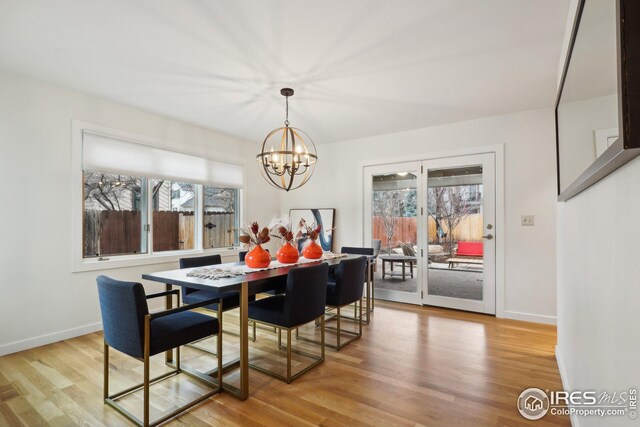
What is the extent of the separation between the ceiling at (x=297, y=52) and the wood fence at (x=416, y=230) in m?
1.44

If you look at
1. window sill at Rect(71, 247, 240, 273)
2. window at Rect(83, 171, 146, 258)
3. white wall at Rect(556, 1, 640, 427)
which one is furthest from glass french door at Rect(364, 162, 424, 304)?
window at Rect(83, 171, 146, 258)

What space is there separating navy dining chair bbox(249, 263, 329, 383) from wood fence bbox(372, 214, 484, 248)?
7.94 ft

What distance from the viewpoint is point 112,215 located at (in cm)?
364

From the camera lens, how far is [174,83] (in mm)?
3047

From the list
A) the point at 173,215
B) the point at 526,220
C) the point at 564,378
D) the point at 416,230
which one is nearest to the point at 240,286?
the point at 564,378

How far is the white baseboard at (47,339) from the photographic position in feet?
9.22

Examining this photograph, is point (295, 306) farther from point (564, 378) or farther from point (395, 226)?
point (395, 226)

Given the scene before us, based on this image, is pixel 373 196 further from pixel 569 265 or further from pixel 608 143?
pixel 608 143

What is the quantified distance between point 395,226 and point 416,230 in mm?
334

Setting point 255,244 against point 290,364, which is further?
point 255,244

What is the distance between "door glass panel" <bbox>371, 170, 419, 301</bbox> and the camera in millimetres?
4602

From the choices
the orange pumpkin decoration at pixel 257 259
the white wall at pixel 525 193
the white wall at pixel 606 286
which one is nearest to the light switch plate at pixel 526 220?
the white wall at pixel 525 193

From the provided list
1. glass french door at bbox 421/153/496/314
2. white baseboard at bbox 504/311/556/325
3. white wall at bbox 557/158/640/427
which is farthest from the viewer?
glass french door at bbox 421/153/496/314

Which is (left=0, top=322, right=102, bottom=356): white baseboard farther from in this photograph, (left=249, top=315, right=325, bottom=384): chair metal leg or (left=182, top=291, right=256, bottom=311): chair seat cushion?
(left=249, top=315, right=325, bottom=384): chair metal leg
